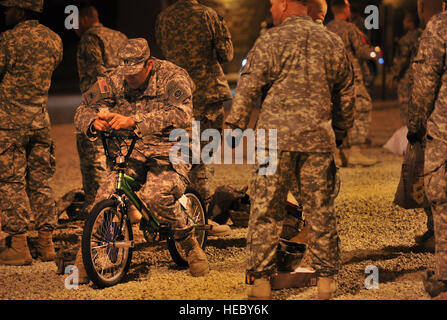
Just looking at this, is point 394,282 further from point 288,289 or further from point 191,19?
point 191,19

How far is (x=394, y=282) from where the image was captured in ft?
19.1

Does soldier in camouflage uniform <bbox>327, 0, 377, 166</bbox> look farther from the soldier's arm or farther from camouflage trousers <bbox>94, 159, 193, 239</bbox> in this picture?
camouflage trousers <bbox>94, 159, 193, 239</bbox>

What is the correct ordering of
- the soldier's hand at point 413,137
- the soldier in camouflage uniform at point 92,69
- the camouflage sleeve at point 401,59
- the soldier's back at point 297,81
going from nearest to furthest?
1. the soldier's back at point 297,81
2. the soldier's hand at point 413,137
3. the soldier in camouflage uniform at point 92,69
4. the camouflage sleeve at point 401,59

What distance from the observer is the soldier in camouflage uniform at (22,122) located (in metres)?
6.61

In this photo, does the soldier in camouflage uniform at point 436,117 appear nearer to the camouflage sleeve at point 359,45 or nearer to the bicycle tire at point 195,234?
the bicycle tire at point 195,234

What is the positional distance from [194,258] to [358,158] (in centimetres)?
591

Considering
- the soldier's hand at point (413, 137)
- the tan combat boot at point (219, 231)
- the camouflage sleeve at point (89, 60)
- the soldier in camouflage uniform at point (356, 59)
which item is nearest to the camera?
the soldier's hand at point (413, 137)

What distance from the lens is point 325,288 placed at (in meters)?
5.19

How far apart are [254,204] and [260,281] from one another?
1.74 feet

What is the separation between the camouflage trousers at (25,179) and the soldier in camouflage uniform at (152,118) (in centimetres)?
106

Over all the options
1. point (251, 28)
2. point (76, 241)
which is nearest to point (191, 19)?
point (76, 241)

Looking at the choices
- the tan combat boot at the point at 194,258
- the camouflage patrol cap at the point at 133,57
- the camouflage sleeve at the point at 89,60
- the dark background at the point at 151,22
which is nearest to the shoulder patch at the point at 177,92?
the camouflage patrol cap at the point at 133,57

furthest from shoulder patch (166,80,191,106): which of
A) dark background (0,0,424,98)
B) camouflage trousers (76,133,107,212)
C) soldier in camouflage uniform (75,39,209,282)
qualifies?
dark background (0,0,424,98)

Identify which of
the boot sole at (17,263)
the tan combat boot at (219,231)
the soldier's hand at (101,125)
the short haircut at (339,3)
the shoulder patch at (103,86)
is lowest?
the boot sole at (17,263)
